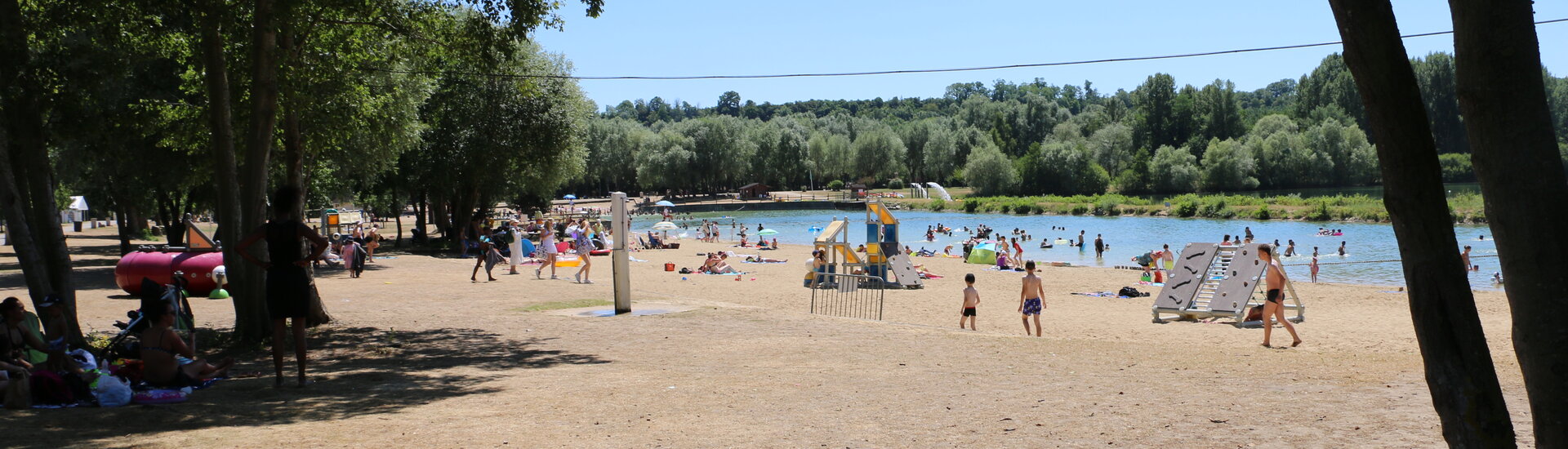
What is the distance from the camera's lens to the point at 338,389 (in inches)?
316

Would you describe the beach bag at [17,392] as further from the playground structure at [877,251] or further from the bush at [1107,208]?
the bush at [1107,208]

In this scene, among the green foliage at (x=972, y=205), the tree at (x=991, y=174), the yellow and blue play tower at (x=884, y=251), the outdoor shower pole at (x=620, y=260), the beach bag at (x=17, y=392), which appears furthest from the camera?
the tree at (x=991, y=174)

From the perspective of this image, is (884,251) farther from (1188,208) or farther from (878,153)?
(878,153)

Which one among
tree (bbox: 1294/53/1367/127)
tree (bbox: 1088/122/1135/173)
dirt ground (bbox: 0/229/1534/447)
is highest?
tree (bbox: 1294/53/1367/127)

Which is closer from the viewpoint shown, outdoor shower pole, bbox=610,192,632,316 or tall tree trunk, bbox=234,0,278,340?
tall tree trunk, bbox=234,0,278,340

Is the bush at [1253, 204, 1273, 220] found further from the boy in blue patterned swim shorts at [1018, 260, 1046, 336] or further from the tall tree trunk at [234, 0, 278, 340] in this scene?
the tall tree trunk at [234, 0, 278, 340]

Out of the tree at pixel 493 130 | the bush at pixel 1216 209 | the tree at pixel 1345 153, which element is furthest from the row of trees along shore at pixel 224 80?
the tree at pixel 1345 153

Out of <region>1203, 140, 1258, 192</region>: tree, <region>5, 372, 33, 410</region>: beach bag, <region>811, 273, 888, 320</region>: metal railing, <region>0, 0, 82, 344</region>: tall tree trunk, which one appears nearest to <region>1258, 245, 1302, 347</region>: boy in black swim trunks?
Result: <region>811, 273, 888, 320</region>: metal railing

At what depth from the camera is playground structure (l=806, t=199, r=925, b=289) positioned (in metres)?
22.3

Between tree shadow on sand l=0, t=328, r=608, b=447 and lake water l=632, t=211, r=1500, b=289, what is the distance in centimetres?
2555

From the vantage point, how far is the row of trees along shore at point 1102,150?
94.8 m

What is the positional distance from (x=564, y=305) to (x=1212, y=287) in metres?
11.1

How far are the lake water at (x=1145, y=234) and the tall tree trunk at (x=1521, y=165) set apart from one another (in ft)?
89.1

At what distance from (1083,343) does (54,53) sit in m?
11.6
